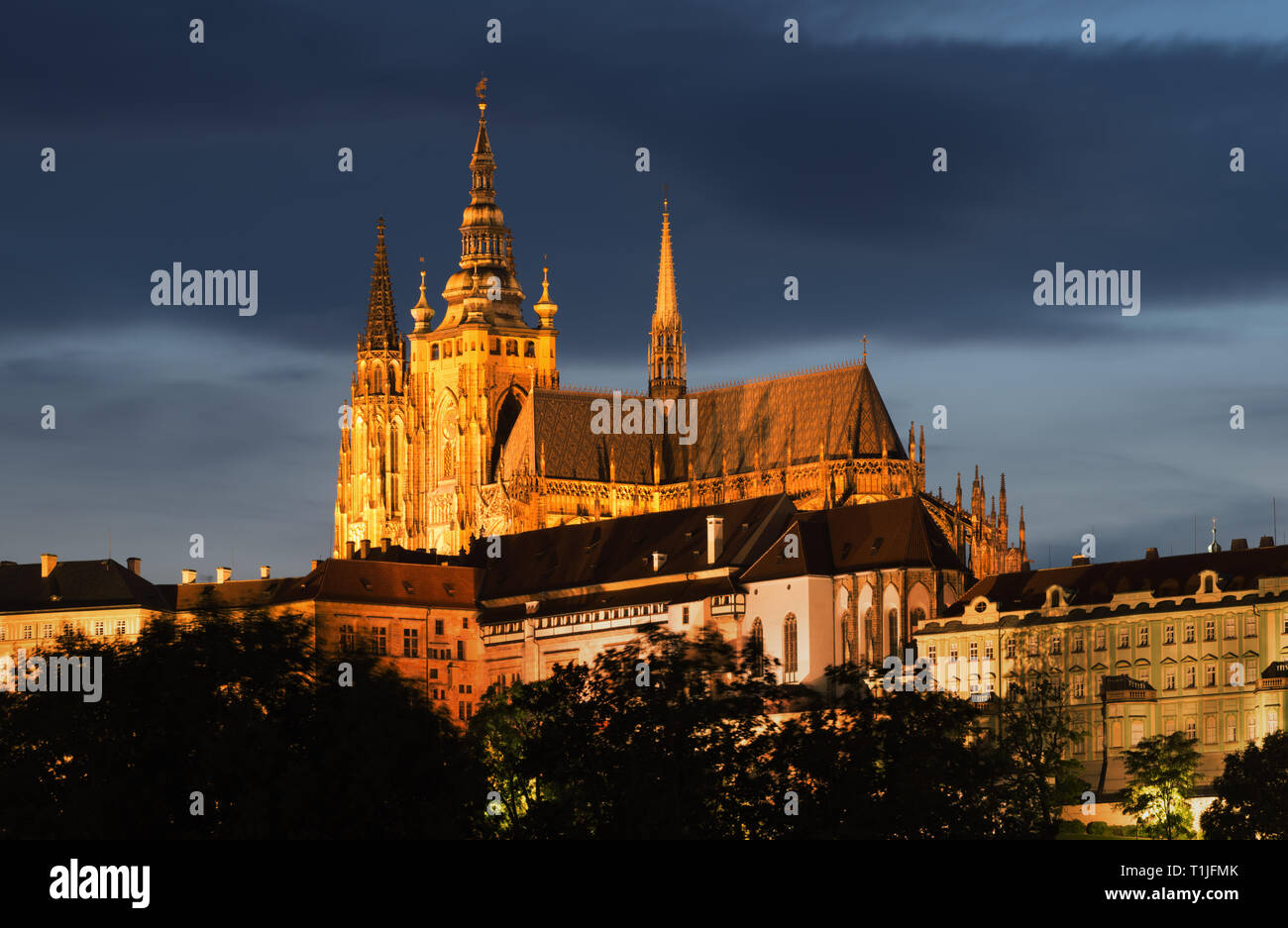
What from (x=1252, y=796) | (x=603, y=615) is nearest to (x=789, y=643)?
(x=603, y=615)

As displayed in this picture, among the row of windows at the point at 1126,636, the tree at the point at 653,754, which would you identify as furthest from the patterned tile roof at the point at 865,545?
the tree at the point at 653,754

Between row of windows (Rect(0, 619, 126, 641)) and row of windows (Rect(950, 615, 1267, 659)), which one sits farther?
row of windows (Rect(0, 619, 126, 641))

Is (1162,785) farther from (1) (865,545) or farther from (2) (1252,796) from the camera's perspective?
(1) (865,545)

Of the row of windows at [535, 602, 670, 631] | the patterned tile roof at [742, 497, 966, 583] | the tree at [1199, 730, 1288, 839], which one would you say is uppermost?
the patterned tile roof at [742, 497, 966, 583]

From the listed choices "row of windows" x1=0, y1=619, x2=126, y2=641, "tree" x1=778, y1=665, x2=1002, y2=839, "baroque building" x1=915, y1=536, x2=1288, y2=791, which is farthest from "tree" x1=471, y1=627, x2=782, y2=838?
"row of windows" x1=0, y1=619, x2=126, y2=641

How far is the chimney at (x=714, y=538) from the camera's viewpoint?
170m

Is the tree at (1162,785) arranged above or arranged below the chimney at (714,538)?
below

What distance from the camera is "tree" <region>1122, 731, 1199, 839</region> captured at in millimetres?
123750

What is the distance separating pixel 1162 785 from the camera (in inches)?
4968

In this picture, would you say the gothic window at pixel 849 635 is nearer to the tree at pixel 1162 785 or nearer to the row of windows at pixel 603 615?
the row of windows at pixel 603 615

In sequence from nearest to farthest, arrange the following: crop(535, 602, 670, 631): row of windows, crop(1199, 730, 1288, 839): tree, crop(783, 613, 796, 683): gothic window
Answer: crop(1199, 730, 1288, 839): tree < crop(783, 613, 796, 683): gothic window < crop(535, 602, 670, 631): row of windows

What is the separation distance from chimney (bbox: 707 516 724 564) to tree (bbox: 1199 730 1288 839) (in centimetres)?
4884

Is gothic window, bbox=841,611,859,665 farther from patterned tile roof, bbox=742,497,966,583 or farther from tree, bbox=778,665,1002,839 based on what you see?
tree, bbox=778,665,1002,839

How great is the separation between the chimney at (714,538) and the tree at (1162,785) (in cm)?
4234
